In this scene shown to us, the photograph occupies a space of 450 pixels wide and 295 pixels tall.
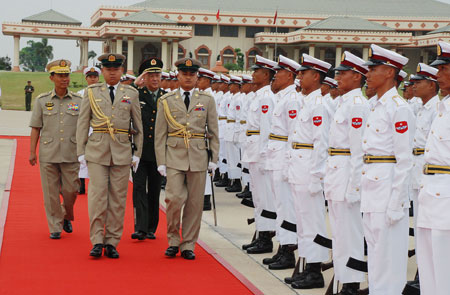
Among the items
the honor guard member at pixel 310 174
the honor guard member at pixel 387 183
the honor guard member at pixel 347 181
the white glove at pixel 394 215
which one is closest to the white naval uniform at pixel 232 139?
the honor guard member at pixel 310 174

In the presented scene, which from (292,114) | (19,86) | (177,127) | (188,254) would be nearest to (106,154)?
(177,127)

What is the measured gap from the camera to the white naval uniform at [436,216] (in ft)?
13.6

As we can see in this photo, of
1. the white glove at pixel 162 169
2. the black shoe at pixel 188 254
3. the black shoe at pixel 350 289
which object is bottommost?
the black shoe at pixel 188 254

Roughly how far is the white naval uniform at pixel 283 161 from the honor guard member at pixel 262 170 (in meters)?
0.34

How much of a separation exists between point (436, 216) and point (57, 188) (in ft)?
15.6

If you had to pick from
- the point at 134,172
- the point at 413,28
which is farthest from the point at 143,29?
the point at 134,172

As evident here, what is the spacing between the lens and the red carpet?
18.5ft

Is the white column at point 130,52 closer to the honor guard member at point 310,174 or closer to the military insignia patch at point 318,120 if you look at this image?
the honor guard member at point 310,174

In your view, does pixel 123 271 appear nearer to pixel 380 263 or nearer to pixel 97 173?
pixel 97 173

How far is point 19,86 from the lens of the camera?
165ft

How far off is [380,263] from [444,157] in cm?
109

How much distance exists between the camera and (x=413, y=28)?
6775cm

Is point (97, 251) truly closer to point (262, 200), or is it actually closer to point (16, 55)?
point (262, 200)

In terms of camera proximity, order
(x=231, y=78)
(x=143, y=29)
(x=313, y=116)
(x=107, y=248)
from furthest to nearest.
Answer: (x=143, y=29), (x=231, y=78), (x=107, y=248), (x=313, y=116)
